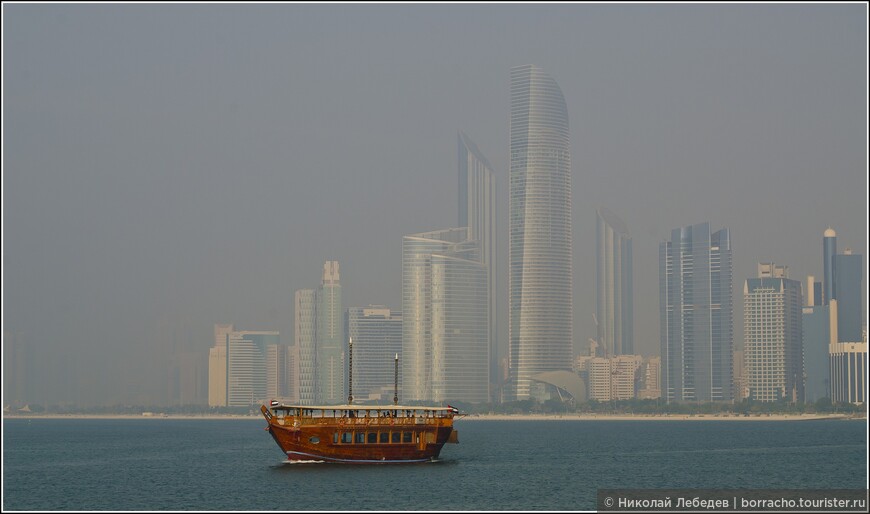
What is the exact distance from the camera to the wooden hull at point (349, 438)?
12181 cm

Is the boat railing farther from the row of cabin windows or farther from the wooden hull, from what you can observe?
the row of cabin windows

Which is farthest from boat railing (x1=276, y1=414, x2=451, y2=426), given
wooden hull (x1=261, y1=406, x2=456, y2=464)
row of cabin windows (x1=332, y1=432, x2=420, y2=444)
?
row of cabin windows (x1=332, y1=432, x2=420, y2=444)

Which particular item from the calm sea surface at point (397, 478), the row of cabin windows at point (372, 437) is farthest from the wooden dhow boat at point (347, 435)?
the calm sea surface at point (397, 478)

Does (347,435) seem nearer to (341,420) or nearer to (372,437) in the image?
(341,420)

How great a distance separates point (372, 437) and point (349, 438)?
2.29 m

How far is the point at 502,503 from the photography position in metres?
96.1

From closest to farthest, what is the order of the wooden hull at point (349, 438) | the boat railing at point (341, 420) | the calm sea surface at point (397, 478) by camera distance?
1. the calm sea surface at point (397, 478)
2. the wooden hull at point (349, 438)
3. the boat railing at point (341, 420)

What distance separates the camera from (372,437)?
123 m

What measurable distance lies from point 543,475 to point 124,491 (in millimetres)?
38701

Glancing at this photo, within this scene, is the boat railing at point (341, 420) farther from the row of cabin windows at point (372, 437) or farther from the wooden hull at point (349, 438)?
the row of cabin windows at point (372, 437)

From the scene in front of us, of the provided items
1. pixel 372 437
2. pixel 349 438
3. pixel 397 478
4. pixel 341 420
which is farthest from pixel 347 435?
pixel 397 478

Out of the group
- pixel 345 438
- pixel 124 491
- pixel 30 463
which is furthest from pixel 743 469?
pixel 30 463

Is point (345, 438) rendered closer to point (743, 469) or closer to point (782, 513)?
point (743, 469)

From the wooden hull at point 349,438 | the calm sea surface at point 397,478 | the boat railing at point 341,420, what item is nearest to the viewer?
the calm sea surface at point 397,478
